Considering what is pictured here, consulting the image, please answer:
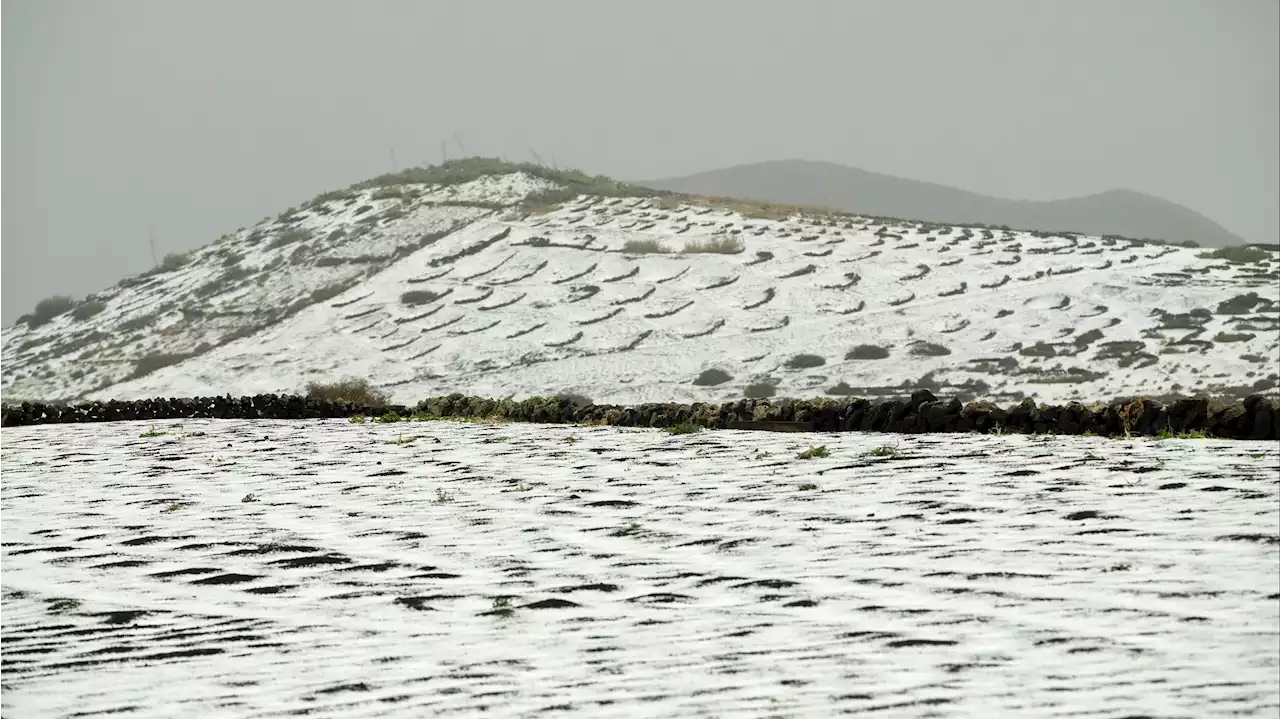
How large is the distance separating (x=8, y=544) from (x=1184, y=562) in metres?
6.63

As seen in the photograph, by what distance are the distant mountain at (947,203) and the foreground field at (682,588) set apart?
139374mm

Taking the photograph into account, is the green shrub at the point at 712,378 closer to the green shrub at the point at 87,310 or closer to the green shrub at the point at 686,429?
the green shrub at the point at 686,429

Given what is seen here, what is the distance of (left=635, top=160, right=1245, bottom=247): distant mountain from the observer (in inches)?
5989

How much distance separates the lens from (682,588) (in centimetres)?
596

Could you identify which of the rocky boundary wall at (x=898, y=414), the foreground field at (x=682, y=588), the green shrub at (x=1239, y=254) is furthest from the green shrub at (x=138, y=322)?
the green shrub at (x=1239, y=254)

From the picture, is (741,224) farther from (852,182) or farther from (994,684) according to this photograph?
(852,182)

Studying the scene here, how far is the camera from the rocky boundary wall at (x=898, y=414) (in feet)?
31.6

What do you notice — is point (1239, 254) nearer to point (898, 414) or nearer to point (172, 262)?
point (898, 414)

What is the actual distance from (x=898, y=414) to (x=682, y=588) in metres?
5.59

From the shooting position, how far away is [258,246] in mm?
41938

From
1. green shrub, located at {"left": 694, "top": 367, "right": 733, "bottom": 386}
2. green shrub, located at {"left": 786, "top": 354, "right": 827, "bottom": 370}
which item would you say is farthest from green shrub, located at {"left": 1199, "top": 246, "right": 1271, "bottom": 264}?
green shrub, located at {"left": 694, "top": 367, "right": 733, "bottom": 386}

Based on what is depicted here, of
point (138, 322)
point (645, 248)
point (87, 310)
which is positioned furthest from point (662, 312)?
point (87, 310)

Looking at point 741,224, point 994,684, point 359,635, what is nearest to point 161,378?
point 741,224

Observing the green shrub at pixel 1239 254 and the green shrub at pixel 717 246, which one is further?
the green shrub at pixel 717 246
